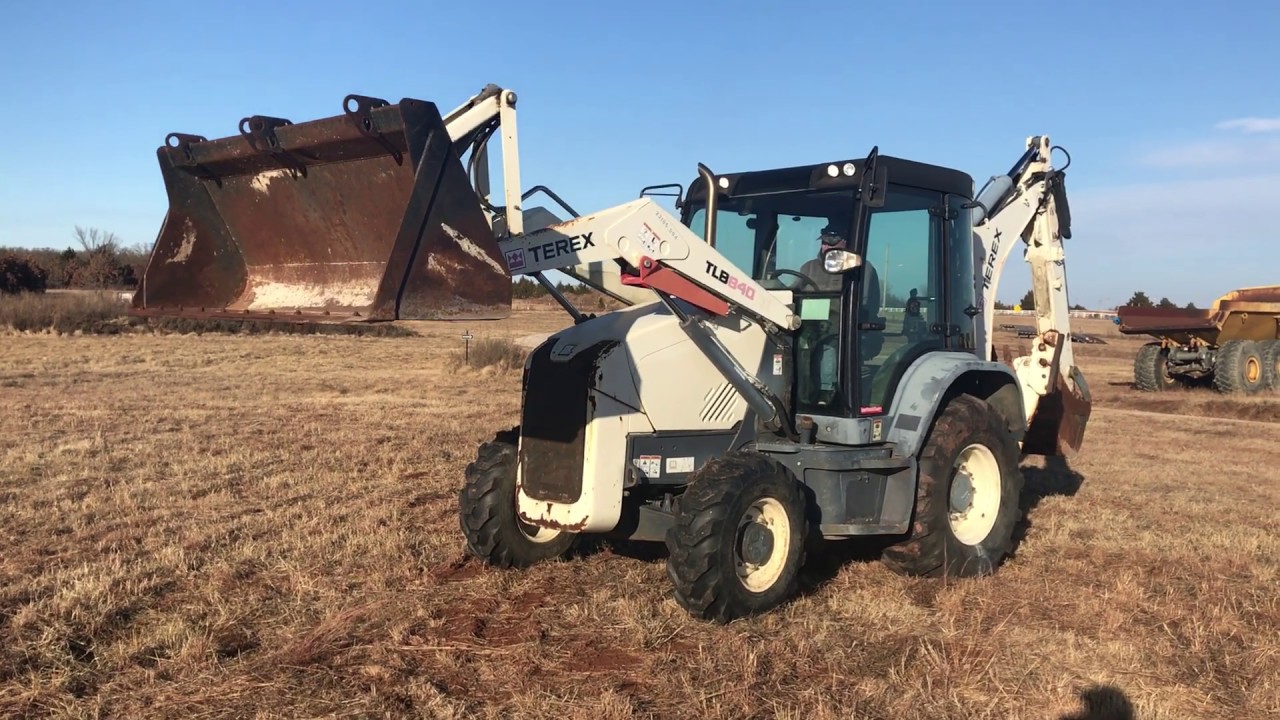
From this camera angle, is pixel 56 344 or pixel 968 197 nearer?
pixel 968 197

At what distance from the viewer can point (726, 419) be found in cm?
565

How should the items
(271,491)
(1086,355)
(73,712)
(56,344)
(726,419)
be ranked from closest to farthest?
(73,712) → (726,419) → (271,491) → (56,344) → (1086,355)

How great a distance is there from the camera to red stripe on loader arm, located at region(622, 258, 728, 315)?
16.2 ft

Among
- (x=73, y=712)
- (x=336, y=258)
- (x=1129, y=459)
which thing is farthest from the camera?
(x=1129, y=459)

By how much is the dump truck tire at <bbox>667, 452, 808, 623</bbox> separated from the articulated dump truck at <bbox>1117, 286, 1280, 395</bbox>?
57.8 feet

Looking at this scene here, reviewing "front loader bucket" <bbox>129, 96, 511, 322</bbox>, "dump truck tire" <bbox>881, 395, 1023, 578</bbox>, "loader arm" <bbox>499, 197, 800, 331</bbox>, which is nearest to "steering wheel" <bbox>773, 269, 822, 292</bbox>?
"loader arm" <bbox>499, 197, 800, 331</bbox>

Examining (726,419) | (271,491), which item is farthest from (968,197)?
(271,491)

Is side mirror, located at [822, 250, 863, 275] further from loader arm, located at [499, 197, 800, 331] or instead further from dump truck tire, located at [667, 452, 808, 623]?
dump truck tire, located at [667, 452, 808, 623]

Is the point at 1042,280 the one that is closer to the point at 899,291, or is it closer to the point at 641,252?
the point at 899,291

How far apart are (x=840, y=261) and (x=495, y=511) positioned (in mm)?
2392

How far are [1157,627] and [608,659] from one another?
111 inches

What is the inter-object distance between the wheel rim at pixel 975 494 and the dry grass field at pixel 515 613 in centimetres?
34

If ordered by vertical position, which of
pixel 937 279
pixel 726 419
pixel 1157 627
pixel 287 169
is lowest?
pixel 1157 627

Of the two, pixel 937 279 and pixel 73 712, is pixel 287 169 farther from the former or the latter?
pixel 937 279
